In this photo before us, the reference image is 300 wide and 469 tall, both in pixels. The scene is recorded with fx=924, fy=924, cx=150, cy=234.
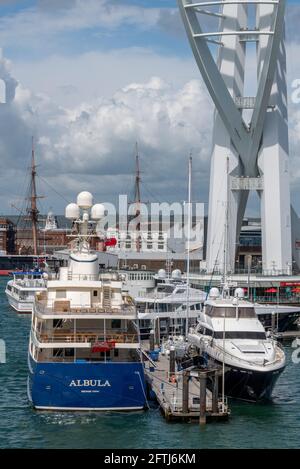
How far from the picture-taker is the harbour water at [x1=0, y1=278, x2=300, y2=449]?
2574cm

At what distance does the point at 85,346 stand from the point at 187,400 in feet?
11.5

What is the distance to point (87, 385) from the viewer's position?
27672 mm

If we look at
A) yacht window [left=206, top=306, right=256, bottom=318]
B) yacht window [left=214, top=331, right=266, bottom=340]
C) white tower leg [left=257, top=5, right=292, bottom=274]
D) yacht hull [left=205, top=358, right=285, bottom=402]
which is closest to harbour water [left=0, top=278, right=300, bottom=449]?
yacht hull [left=205, top=358, right=285, bottom=402]

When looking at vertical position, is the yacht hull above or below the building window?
below

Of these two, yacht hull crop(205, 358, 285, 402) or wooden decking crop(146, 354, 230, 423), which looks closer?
wooden decking crop(146, 354, 230, 423)

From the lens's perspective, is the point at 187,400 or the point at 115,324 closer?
the point at 187,400

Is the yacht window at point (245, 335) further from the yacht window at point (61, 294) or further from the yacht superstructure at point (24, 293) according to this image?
the yacht superstructure at point (24, 293)

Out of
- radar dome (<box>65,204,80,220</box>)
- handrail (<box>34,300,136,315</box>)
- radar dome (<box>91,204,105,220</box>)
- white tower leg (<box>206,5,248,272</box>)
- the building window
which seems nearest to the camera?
handrail (<box>34,300,136,315</box>)

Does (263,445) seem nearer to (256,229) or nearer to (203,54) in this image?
(203,54)

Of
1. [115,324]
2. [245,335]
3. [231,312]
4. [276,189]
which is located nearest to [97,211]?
[115,324]

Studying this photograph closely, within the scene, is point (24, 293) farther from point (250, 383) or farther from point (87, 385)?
point (87, 385)

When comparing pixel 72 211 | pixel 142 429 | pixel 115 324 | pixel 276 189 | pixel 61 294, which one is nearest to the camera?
pixel 142 429

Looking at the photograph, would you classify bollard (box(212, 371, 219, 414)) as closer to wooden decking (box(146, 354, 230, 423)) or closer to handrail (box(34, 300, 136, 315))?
wooden decking (box(146, 354, 230, 423))
